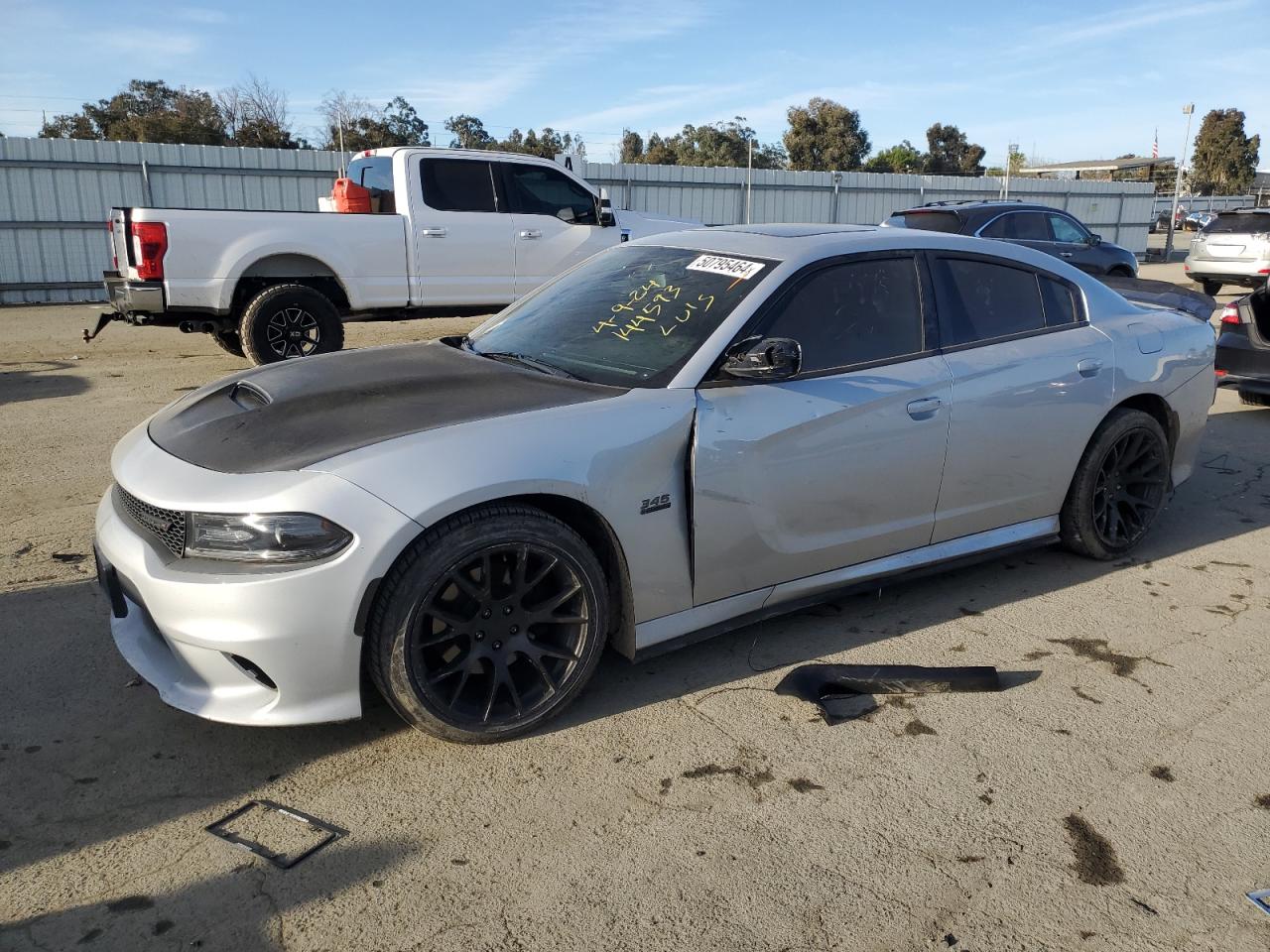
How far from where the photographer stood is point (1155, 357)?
494cm

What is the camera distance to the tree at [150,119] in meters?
31.2

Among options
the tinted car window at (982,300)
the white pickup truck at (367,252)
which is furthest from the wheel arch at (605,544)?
the white pickup truck at (367,252)

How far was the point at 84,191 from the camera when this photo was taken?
1697 cm

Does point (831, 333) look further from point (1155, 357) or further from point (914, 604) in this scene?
point (1155, 357)

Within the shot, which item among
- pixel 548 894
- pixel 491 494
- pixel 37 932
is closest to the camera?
pixel 37 932

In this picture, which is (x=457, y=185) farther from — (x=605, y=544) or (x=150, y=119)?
(x=150, y=119)

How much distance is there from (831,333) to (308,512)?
7.00 feet

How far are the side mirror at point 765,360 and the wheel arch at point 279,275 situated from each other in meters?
6.57

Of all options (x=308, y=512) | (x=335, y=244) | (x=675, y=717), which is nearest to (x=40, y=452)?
(x=335, y=244)

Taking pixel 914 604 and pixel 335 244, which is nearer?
pixel 914 604

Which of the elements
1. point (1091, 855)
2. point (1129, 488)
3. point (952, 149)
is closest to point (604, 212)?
point (1129, 488)

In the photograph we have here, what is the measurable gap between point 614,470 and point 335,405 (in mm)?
1002

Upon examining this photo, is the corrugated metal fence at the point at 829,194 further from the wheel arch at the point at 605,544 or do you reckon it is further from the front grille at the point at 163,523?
the front grille at the point at 163,523

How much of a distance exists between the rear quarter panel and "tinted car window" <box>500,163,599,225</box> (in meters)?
1.35
